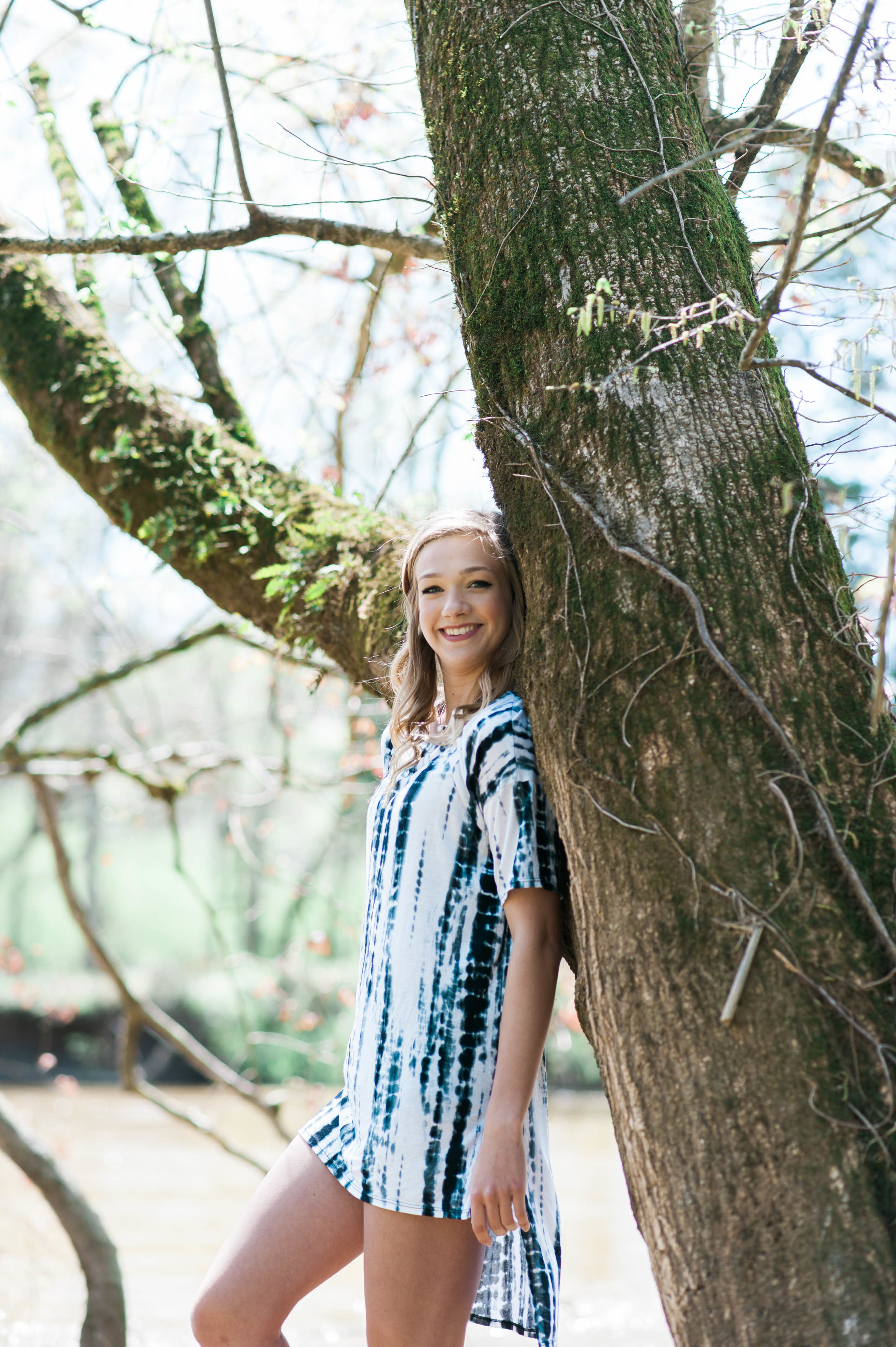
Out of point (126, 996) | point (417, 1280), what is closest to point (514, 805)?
point (417, 1280)

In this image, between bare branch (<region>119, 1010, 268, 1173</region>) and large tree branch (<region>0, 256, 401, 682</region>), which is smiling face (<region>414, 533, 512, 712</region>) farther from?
bare branch (<region>119, 1010, 268, 1173</region>)

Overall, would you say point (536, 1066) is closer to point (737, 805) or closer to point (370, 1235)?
point (370, 1235)

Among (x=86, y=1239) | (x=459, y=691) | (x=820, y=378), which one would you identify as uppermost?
(x=820, y=378)

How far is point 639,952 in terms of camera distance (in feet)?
4.24

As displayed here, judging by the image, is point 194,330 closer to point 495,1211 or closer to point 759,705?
point 759,705

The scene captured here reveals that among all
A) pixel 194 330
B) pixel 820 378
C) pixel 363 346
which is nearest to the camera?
pixel 820 378

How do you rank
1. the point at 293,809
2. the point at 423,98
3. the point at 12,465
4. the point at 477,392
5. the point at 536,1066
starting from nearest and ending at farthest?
1. the point at 536,1066
2. the point at 477,392
3. the point at 423,98
4. the point at 12,465
5. the point at 293,809

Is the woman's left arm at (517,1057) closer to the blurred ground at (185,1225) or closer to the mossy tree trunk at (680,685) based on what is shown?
the mossy tree trunk at (680,685)

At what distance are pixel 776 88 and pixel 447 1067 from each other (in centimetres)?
188

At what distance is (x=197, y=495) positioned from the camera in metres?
2.54

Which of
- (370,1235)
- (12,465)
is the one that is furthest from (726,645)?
(12,465)

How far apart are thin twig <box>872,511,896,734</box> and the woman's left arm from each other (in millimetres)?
615

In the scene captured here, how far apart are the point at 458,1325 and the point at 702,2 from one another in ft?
8.94

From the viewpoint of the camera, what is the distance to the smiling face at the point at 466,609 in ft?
6.26
